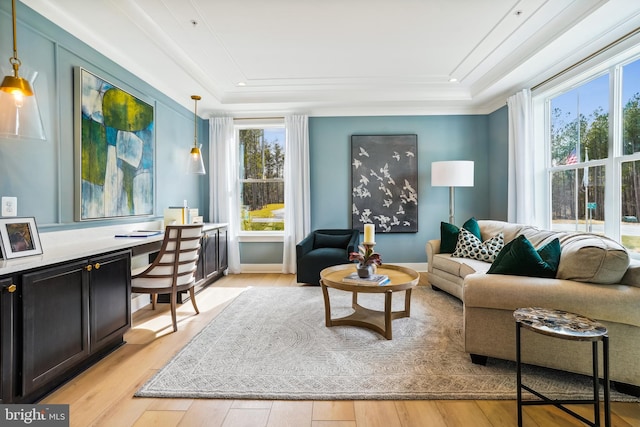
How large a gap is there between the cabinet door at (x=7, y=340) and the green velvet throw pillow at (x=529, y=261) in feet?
9.66

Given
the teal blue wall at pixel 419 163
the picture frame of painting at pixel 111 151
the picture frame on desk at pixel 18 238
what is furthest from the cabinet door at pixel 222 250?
the picture frame on desk at pixel 18 238

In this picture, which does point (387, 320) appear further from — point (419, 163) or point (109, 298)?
point (419, 163)

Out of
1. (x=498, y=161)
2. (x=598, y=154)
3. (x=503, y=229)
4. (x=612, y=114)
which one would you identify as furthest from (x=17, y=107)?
(x=498, y=161)

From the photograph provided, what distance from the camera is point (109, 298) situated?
92.8 inches

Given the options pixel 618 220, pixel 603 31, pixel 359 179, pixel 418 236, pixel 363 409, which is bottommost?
pixel 363 409

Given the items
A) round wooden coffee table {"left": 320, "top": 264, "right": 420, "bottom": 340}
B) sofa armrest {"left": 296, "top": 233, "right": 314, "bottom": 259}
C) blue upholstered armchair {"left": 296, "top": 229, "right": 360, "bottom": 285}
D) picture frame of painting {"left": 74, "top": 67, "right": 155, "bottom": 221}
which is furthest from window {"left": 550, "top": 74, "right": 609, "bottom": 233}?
picture frame of painting {"left": 74, "top": 67, "right": 155, "bottom": 221}

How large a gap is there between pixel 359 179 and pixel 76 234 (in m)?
3.69

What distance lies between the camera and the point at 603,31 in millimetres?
2740

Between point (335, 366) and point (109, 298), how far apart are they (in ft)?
5.68

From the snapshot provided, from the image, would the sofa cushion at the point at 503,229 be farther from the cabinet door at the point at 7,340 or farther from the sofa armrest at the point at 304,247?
the cabinet door at the point at 7,340

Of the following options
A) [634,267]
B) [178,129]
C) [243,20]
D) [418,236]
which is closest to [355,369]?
[634,267]

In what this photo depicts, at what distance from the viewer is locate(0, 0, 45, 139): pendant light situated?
1.82 m

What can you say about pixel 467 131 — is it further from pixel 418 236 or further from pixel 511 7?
Result: pixel 511 7

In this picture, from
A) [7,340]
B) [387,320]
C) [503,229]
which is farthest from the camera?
[503,229]
